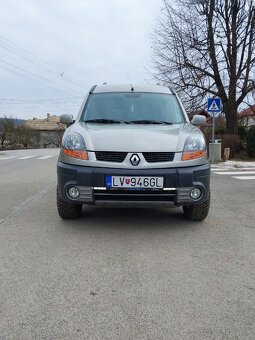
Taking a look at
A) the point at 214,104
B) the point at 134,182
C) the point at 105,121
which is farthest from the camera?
the point at 214,104

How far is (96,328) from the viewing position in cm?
262

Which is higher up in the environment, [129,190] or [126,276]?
[129,190]

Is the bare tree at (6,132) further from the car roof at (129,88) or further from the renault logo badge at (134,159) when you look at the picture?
the renault logo badge at (134,159)

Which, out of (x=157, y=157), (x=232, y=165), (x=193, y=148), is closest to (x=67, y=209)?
(x=157, y=157)

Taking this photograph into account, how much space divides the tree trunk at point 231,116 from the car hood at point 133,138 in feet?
53.2

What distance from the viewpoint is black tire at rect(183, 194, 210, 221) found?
17.0 feet

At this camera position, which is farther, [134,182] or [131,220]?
[131,220]

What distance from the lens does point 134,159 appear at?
4523 mm

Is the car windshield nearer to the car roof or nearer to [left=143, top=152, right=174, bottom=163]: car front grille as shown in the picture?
the car roof

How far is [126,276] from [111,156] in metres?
1.56

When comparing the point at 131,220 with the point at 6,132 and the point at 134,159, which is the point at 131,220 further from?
the point at 6,132

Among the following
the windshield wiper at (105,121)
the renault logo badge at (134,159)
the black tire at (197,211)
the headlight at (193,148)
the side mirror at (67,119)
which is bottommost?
the black tire at (197,211)

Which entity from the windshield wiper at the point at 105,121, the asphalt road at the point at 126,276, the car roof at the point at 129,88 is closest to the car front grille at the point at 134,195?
the asphalt road at the point at 126,276

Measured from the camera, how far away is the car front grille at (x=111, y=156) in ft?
14.9
